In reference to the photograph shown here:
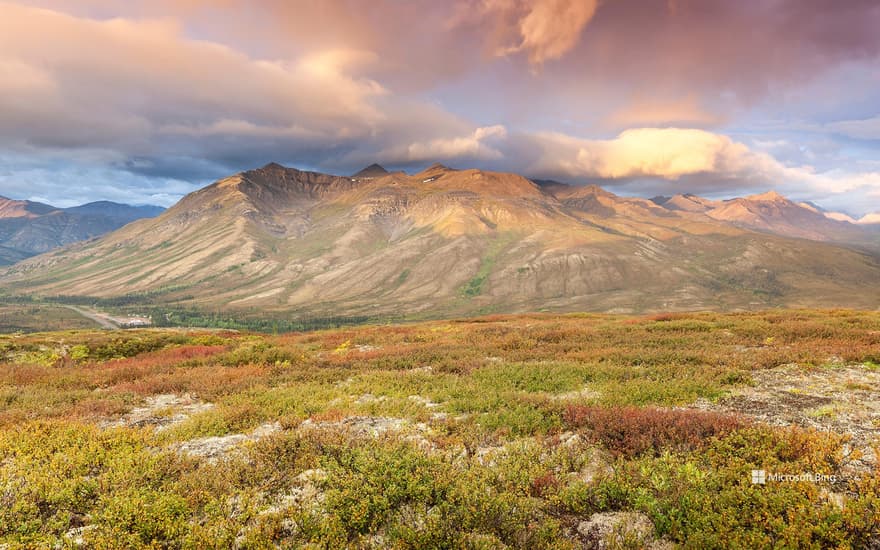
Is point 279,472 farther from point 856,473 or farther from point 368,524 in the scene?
point 856,473

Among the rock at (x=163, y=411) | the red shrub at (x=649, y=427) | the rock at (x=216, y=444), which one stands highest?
the red shrub at (x=649, y=427)

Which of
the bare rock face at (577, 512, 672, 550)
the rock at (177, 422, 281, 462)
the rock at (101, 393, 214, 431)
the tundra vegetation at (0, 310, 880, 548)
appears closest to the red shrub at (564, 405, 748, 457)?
the tundra vegetation at (0, 310, 880, 548)

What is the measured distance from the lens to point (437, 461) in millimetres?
9875

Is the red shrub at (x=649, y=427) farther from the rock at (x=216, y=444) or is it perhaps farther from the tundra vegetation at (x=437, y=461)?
the rock at (x=216, y=444)

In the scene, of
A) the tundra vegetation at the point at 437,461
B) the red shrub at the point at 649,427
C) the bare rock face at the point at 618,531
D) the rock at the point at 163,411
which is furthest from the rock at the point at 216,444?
the red shrub at the point at 649,427

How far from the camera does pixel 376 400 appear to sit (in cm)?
1678

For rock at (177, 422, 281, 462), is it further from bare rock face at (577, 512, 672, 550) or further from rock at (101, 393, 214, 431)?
bare rock face at (577, 512, 672, 550)

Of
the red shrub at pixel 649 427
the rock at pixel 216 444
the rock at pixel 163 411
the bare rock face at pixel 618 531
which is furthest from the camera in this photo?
the rock at pixel 163 411

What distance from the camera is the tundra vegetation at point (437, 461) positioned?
762 cm

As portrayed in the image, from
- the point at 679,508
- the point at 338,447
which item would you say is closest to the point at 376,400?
the point at 338,447

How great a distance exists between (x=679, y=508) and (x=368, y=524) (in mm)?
6322

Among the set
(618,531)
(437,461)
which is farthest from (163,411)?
(618,531)

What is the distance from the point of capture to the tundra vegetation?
762cm

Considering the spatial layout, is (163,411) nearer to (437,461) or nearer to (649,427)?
(437,461)
